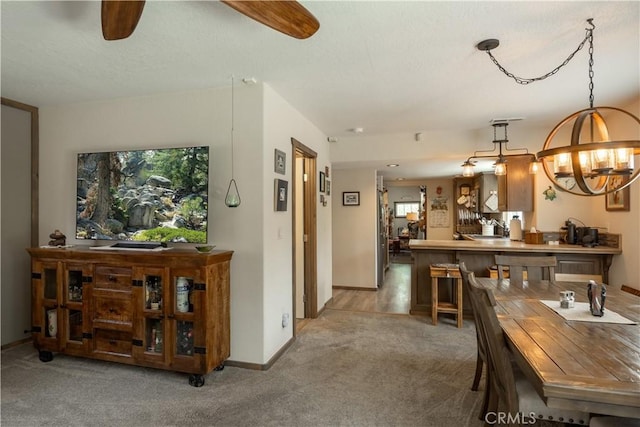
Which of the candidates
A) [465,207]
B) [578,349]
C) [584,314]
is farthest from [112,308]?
[465,207]

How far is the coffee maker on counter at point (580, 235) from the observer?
13.3 ft

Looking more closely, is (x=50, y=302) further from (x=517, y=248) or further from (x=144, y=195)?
(x=517, y=248)

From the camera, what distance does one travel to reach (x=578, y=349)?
149cm

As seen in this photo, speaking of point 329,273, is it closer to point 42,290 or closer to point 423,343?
point 423,343

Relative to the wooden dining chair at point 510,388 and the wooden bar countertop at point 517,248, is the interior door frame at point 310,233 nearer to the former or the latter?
the wooden bar countertop at point 517,248

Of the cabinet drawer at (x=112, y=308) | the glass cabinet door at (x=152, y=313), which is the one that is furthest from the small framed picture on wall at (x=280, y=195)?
the cabinet drawer at (x=112, y=308)

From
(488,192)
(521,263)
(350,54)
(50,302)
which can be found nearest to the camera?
(350,54)

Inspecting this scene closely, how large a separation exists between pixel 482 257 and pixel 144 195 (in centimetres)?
393

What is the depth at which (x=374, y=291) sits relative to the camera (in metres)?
6.01

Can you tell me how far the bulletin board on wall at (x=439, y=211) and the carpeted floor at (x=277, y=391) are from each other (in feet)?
18.5

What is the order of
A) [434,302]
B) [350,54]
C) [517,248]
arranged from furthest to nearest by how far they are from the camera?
[434,302] < [517,248] < [350,54]

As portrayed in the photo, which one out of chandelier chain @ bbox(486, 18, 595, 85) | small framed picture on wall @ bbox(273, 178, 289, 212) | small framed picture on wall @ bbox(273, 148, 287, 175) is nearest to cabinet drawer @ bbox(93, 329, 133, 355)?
small framed picture on wall @ bbox(273, 178, 289, 212)

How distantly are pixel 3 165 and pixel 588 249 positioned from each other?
20.4 feet

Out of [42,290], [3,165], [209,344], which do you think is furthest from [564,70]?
[3,165]
